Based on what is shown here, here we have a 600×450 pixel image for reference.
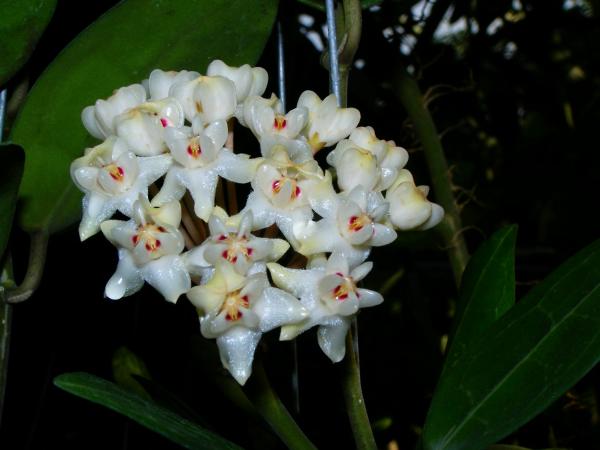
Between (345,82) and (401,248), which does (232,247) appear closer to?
(345,82)

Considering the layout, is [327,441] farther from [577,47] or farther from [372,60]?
[577,47]

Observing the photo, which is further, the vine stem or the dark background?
the dark background

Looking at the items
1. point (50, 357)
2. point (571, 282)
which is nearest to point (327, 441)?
point (50, 357)

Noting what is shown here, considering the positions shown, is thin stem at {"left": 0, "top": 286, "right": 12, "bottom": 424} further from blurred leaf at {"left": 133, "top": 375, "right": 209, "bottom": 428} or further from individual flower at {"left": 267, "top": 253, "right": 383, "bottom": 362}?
individual flower at {"left": 267, "top": 253, "right": 383, "bottom": 362}

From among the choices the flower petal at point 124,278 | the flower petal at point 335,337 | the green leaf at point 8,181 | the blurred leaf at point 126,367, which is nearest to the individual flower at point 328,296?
the flower petal at point 335,337

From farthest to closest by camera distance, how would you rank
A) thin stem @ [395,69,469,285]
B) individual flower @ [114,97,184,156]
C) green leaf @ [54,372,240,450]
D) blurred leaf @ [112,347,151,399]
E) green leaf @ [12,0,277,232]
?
1. thin stem @ [395,69,469,285]
2. blurred leaf @ [112,347,151,399]
3. green leaf @ [12,0,277,232]
4. individual flower @ [114,97,184,156]
5. green leaf @ [54,372,240,450]

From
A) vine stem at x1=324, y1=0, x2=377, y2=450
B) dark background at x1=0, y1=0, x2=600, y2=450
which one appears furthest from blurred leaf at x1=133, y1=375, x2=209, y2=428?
vine stem at x1=324, y1=0, x2=377, y2=450

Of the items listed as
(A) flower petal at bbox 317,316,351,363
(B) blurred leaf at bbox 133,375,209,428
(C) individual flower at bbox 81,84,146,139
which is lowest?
(B) blurred leaf at bbox 133,375,209,428
